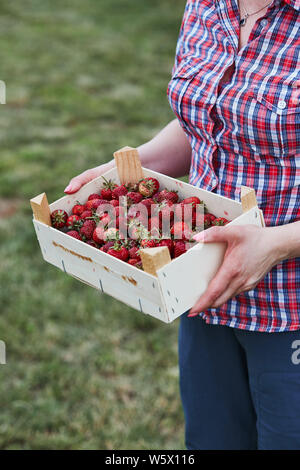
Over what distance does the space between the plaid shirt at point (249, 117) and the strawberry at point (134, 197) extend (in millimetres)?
148

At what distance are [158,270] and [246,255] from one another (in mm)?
198

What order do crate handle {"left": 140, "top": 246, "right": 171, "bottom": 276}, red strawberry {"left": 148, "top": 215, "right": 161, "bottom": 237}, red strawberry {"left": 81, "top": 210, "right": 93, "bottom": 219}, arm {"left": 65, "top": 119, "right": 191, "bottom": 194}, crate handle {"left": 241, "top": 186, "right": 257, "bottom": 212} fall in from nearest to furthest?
crate handle {"left": 140, "top": 246, "right": 171, "bottom": 276} < crate handle {"left": 241, "top": 186, "right": 257, "bottom": 212} < red strawberry {"left": 148, "top": 215, "right": 161, "bottom": 237} < red strawberry {"left": 81, "top": 210, "right": 93, "bottom": 219} < arm {"left": 65, "top": 119, "right": 191, "bottom": 194}

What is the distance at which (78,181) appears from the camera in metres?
1.56

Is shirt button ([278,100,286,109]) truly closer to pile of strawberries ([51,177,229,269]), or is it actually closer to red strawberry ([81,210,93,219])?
pile of strawberries ([51,177,229,269])

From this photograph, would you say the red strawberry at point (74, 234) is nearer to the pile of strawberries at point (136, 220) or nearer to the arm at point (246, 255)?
the pile of strawberries at point (136, 220)

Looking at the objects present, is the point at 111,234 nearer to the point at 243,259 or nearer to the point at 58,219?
the point at 58,219

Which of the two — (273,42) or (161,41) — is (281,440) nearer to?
(273,42)

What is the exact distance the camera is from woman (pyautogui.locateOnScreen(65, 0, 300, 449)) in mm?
1267

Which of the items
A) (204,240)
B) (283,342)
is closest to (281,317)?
(283,342)

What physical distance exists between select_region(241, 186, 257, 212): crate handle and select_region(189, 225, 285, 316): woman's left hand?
0.05 meters

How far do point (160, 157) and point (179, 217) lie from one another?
311mm

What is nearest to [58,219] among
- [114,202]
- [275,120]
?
[114,202]

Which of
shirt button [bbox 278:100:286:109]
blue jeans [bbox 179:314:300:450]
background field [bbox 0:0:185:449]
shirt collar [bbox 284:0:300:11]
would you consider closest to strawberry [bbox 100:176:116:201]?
blue jeans [bbox 179:314:300:450]

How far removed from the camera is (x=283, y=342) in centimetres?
143
